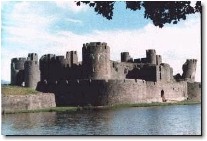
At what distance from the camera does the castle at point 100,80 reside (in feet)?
87.4

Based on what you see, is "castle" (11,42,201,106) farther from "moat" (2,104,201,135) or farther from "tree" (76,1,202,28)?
"tree" (76,1,202,28)

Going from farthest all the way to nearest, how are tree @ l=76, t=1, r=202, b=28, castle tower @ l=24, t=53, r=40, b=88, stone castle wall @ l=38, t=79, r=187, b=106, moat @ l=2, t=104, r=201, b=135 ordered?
castle tower @ l=24, t=53, r=40, b=88
stone castle wall @ l=38, t=79, r=187, b=106
moat @ l=2, t=104, r=201, b=135
tree @ l=76, t=1, r=202, b=28

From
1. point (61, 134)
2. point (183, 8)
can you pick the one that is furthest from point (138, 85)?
point (183, 8)

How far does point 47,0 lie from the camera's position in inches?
516

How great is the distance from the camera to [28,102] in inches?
863

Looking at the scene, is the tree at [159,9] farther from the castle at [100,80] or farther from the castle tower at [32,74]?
the castle tower at [32,74]

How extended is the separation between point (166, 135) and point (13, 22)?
4.62 m

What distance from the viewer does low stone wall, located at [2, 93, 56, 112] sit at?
20281 mm

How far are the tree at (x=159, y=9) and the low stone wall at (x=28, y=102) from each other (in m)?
9.68

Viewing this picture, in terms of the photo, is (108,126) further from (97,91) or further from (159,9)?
(97,91)

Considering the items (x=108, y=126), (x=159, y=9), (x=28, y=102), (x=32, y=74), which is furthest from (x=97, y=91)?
(x=159, y=9)

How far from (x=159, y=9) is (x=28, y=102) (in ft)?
41.0

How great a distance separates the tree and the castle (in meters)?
11.9

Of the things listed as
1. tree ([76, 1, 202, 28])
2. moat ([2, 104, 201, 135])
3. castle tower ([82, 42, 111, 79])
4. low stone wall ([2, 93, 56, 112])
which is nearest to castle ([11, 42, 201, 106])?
castle tower ([82, 42, 111, 79])
